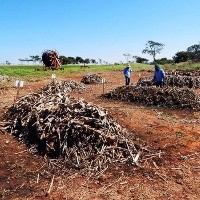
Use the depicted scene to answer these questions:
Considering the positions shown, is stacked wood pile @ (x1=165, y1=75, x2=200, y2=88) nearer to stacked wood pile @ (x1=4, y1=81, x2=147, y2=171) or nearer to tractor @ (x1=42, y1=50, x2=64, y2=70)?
stacked wood pile @ (x1=4, y1=81, x2=147, y2=171)

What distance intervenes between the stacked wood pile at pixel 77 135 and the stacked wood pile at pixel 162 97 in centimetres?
631

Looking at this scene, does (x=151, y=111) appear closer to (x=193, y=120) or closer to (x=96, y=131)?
(x=193, y=120)

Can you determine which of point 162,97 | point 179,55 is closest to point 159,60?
point 179,55

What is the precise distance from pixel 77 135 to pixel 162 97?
7983 mm

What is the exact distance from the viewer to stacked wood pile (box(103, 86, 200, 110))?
14844mm

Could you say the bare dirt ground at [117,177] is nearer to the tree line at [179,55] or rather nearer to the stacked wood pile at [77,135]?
the stacked wood pile at [77,135]

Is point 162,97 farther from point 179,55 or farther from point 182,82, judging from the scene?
point 179,55

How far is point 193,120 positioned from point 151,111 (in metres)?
1.90

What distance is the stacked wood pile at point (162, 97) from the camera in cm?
1484

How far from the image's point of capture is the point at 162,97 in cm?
1555

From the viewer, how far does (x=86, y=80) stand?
27.5 m

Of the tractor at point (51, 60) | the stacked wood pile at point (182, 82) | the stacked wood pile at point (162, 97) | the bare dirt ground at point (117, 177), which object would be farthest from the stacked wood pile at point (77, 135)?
the tractor at point (51, 60)

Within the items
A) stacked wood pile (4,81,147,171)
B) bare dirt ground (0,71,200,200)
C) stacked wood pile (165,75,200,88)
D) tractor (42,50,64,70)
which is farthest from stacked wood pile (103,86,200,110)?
tractor (42,50,64,70)

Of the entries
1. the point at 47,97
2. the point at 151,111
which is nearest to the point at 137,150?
the point at 47,97
